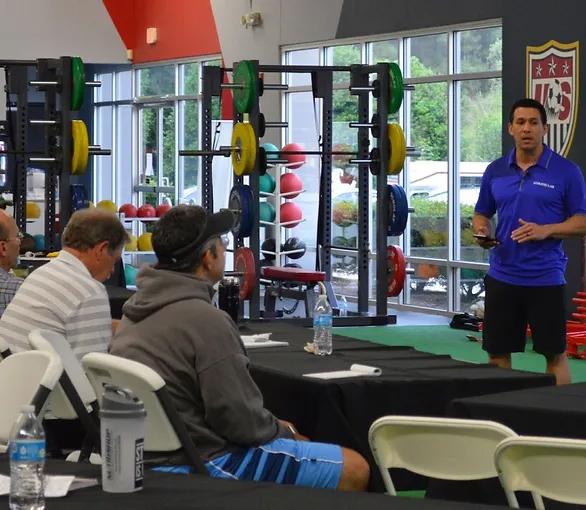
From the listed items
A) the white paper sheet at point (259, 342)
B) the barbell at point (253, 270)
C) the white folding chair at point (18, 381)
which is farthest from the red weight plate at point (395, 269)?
the white folding chair at point (18, 381)

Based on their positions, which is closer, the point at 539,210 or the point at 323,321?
the point at 323,321

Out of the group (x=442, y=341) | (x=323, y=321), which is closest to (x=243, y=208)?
(x=442, y=341)

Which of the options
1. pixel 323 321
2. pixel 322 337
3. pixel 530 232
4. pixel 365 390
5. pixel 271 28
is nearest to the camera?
pixel 365 390

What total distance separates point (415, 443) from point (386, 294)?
7.37 metres

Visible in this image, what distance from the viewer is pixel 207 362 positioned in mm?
3205

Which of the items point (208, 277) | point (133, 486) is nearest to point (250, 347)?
point (208, 277)

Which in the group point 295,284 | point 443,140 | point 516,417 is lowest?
point 295,284

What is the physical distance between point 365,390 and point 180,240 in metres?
0.89

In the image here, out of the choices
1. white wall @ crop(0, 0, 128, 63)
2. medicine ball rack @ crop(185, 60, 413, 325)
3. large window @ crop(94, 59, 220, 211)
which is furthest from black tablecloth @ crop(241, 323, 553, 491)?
white wall @ crop(0, 0, 128, 63)

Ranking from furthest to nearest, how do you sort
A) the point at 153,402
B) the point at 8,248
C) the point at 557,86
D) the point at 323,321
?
1. the point at 557,86
2. the point at 8,248
3. the point at 323,321
4. the point at 153,402

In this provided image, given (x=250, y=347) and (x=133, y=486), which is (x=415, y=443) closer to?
(x=133, y=486)

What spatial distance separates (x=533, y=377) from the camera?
13.6ft

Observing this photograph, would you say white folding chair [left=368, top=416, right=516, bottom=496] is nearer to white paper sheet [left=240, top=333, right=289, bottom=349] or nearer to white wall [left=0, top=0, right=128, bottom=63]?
white paper sheet [left=240, top=333, right=289, bottom=349]

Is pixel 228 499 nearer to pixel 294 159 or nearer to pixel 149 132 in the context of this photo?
pixel 294 159
